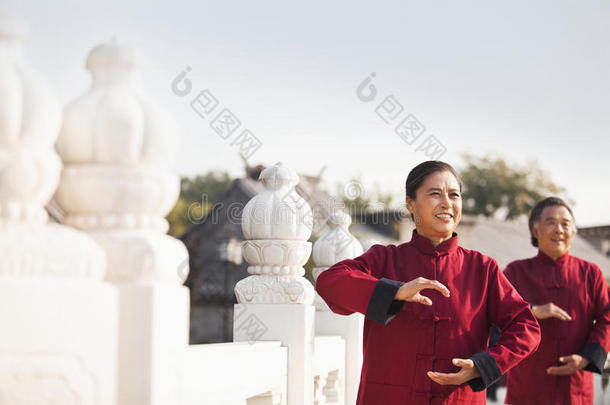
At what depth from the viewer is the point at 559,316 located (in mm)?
4305

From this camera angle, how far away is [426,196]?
2.87 m

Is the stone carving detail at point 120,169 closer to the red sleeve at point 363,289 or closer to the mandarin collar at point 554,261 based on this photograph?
the red sleeve at point 363,289

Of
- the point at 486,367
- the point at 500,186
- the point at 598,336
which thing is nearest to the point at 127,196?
the point at 486,367

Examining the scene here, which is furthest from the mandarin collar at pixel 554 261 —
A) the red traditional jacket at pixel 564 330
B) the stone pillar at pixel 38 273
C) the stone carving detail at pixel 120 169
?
the stone pillar at pixel 38 273

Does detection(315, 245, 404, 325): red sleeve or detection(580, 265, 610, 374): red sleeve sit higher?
detection(315, 245, 404, 325): red sleeve

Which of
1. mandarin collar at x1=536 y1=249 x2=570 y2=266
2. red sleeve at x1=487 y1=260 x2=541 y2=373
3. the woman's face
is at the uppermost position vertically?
the woman's face

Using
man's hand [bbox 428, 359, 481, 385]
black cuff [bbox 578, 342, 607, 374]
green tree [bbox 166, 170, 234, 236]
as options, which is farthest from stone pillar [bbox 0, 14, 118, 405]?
green tree [bbox 166, 170, 234, 236]

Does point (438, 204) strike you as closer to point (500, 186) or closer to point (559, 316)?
point (559, 316)

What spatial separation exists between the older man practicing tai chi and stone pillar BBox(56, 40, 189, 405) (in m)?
3.03

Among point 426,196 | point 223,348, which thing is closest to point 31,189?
point 223,348

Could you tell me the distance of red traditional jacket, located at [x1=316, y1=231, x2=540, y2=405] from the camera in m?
2.67

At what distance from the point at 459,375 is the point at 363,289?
0.45 meters

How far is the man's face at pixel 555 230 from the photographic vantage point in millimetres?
4555

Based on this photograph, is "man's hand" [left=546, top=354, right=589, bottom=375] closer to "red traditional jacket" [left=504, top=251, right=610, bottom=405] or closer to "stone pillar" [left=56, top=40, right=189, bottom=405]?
"red traditional jacket" [left=504, top=251, right=610, bottom=405]
